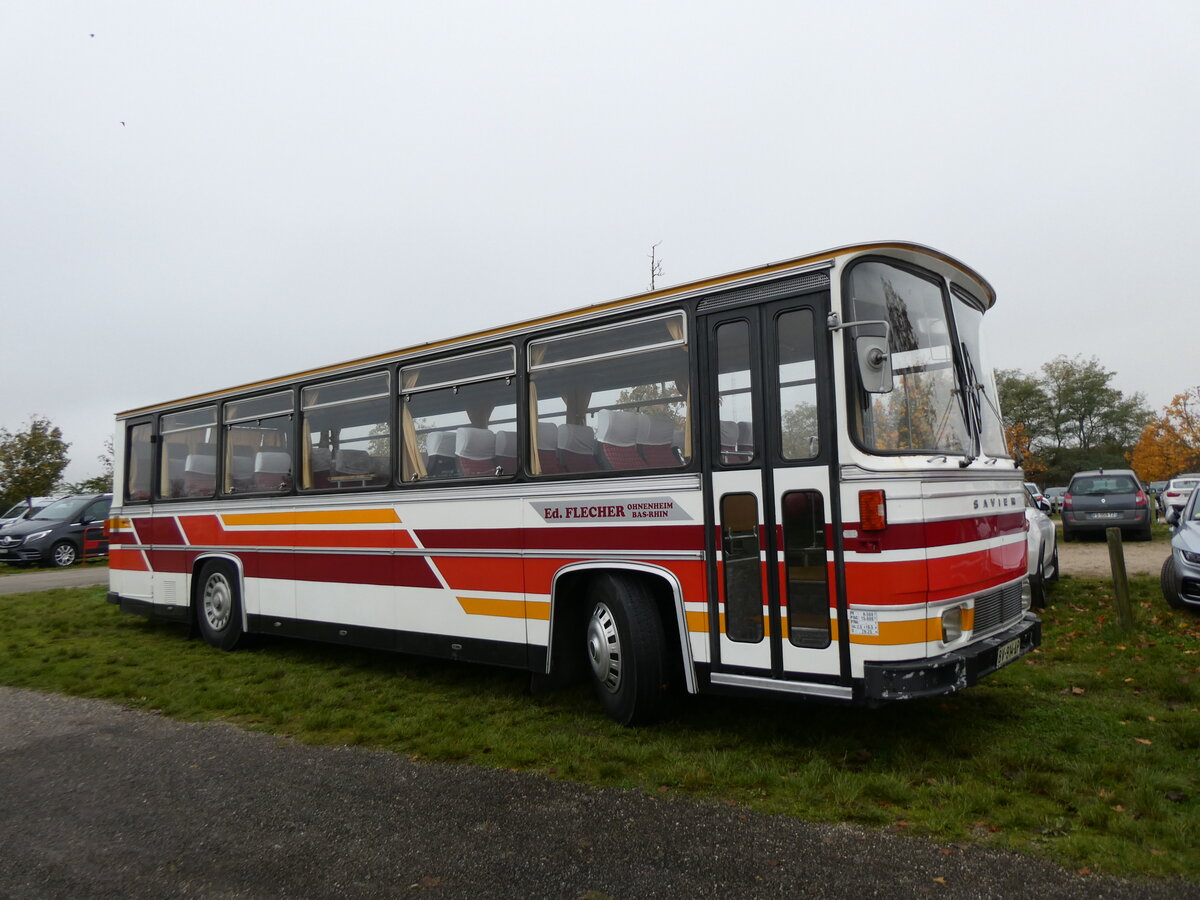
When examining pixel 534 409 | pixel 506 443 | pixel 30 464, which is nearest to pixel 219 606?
pixel 506 443

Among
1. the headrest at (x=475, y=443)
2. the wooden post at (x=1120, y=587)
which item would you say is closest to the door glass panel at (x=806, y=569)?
the headrest at (x=475, y=443)

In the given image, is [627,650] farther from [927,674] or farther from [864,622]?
[927,674]

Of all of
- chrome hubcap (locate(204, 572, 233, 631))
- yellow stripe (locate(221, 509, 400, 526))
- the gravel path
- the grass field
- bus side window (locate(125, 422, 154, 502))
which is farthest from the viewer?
bus side window (locate(125, 422, 154, 502))

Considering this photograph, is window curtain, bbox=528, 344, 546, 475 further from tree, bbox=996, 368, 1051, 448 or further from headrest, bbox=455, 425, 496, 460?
tree, bbox=996, 368, 1051, 448

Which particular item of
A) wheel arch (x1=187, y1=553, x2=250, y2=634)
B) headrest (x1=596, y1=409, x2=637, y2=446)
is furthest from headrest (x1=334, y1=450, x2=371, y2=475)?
headrest (x1=596, y1=409, x2=637, y2=446)

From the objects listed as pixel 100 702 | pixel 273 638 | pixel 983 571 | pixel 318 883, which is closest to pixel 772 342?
pixel 983 571

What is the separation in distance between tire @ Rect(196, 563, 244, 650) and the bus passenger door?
244 inches

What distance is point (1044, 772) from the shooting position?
4.81 metres

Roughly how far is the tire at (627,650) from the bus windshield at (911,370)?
6.25 feet

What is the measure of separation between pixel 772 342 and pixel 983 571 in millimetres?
1903

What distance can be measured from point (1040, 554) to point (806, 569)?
21.2 ft

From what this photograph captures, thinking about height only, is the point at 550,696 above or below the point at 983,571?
below

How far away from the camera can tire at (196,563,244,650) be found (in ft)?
31.2

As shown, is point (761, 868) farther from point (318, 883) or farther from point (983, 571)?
point (983, 571)
